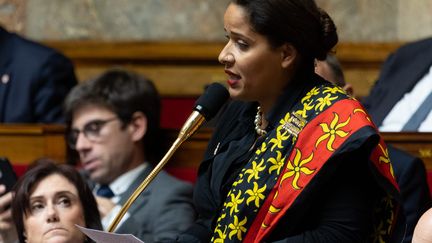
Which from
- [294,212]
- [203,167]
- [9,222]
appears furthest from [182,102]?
[294,212]

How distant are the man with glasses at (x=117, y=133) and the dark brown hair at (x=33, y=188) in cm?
41

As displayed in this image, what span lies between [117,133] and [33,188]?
27.3 inches

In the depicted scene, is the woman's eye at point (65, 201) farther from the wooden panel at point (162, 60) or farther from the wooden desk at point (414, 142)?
the wooden panel at point (162, 60)

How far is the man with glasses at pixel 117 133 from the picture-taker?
3.74 meters

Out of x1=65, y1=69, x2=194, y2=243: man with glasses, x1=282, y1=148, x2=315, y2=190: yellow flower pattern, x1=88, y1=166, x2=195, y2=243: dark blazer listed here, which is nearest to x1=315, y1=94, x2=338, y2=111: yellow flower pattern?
x1=282, y1=148, x2=315, y2=190: yellow flower pattern

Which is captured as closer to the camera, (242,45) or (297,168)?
(297,168)

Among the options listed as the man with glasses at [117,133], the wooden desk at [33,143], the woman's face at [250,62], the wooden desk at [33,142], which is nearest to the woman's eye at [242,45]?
the woman's face at [250,62]

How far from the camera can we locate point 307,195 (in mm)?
2434

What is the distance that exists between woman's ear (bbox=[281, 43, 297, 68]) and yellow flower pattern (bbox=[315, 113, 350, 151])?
176 mm

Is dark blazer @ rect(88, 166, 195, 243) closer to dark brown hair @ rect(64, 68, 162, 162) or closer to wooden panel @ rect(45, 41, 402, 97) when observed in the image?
dark brown hair @ rect(64, 68, 162, 162)

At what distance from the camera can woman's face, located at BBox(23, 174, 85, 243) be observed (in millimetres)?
3043

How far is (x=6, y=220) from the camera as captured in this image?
3.37 meters

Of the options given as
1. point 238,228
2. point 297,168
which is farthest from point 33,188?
point 297,168

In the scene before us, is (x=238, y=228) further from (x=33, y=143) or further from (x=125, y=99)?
(x=33, y=143)
